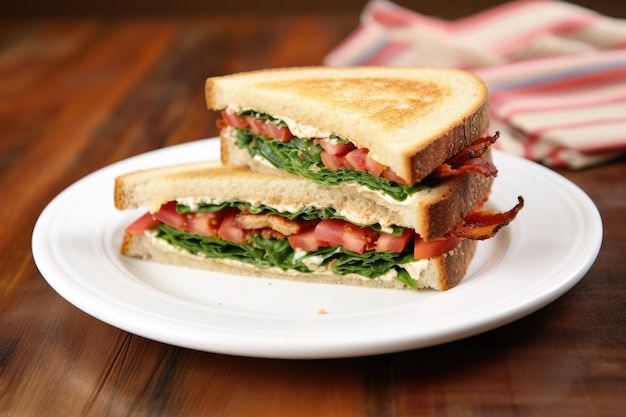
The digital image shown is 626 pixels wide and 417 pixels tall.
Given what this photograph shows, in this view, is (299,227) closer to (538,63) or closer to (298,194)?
(298,194)

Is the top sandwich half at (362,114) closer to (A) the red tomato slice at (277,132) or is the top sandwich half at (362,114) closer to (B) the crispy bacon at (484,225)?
(A) the red tomato slice at (277,132)

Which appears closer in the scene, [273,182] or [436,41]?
[273,182]

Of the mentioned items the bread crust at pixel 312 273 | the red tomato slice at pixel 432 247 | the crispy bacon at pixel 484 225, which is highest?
the crispy bacon at pixel 484 225

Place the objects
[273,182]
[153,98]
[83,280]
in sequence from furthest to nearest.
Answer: [153,98] → [273,182] → [83,280]

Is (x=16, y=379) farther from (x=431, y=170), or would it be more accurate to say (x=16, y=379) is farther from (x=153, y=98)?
Answer: (x=153, y=98)

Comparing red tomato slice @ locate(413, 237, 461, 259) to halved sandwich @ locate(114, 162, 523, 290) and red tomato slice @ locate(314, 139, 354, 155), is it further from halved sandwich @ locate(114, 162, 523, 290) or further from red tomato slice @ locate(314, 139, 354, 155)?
red tomato slice @ locate(314, 139, 354, 155)

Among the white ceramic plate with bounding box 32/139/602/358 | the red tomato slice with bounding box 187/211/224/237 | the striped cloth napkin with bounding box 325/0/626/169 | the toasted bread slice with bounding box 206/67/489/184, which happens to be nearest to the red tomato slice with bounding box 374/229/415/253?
the white ceramic plate with bounding box 32/139/602/358

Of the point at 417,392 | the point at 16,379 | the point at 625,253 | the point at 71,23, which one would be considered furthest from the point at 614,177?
the point at 71,23

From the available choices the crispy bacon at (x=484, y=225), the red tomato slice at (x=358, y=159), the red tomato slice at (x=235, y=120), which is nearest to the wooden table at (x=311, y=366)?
the crispy bacon at (x=484, y=225)
